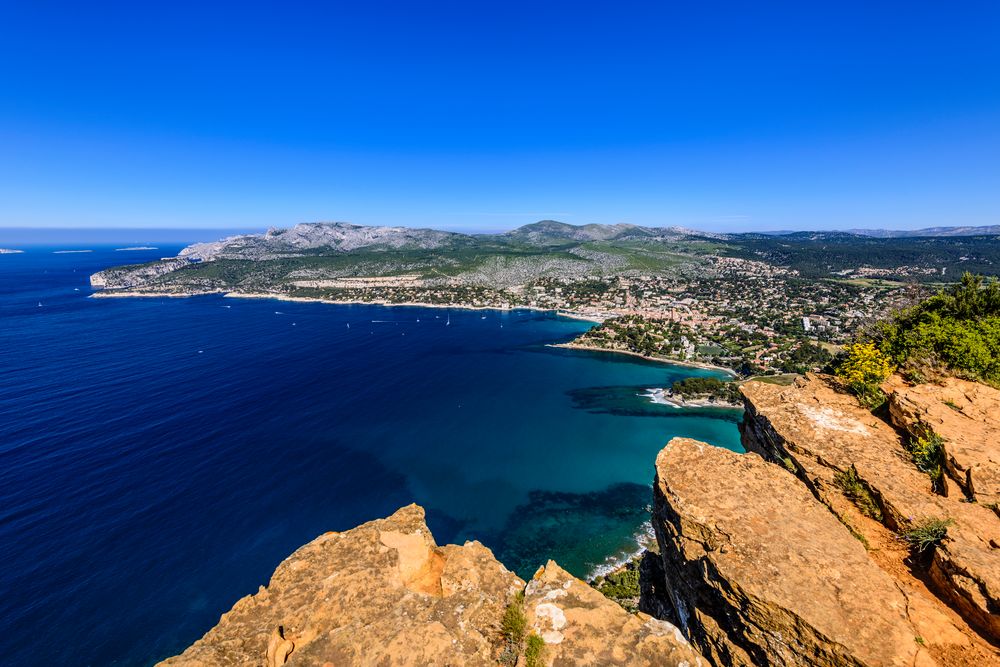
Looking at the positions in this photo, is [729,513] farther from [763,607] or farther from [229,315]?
[229,315]

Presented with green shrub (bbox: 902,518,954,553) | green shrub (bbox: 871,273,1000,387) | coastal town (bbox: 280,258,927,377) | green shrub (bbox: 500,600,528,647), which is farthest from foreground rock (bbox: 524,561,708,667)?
coastal town (bbox: 280,258,927,377)

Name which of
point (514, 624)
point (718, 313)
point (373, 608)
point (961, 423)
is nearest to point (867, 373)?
point (961, 423)

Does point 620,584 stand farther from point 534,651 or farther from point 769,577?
point 534,651

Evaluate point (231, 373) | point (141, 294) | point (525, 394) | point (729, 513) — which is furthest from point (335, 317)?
point (729, 513)

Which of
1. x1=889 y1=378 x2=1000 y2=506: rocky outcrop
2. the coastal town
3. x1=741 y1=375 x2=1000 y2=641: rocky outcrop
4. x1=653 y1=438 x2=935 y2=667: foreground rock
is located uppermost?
x1=889 y1=378 x2=1000 y2=506: rocky outcrop

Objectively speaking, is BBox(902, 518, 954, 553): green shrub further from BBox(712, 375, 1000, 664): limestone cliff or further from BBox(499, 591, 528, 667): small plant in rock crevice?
BBox(499, 591, 528, 667): small plant in rock crevice
